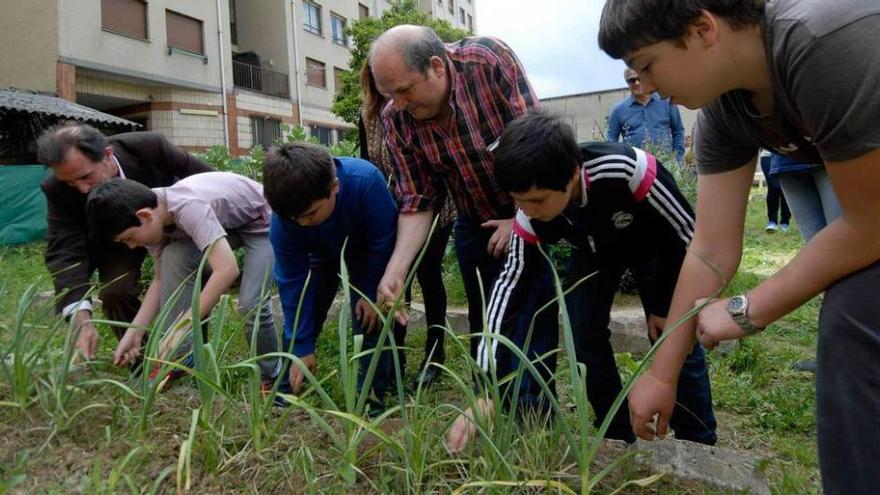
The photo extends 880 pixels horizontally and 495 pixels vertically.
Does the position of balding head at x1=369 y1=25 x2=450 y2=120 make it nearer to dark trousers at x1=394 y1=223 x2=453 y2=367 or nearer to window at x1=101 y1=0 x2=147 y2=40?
dark trousers at x1=394 y1=223 x2=453 y2=367

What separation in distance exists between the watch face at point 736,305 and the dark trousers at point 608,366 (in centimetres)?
76

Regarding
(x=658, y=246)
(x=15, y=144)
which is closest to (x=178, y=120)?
(x=15, y=144)

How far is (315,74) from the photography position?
80.4ft

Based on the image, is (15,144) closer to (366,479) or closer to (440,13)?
(366,479)

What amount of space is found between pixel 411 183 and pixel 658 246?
103 centimetres

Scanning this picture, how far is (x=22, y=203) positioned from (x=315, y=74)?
15302mm

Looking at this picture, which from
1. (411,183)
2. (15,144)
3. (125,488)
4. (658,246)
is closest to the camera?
(125,488)

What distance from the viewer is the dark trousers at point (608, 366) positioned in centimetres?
205

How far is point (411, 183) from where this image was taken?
265 centimetres

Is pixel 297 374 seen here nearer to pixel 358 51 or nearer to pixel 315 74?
pixel 358 51

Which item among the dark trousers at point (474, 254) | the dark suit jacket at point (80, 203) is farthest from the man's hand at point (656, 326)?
the dark suit jacket at point (80, 203)

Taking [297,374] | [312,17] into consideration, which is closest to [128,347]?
[297,374]

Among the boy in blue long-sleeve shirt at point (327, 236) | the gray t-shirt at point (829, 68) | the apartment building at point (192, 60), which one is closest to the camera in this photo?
the gray t-shirt at point (829, 68)

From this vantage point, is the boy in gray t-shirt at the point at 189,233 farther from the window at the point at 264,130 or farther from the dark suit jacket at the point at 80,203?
the window at the point at 264,130
